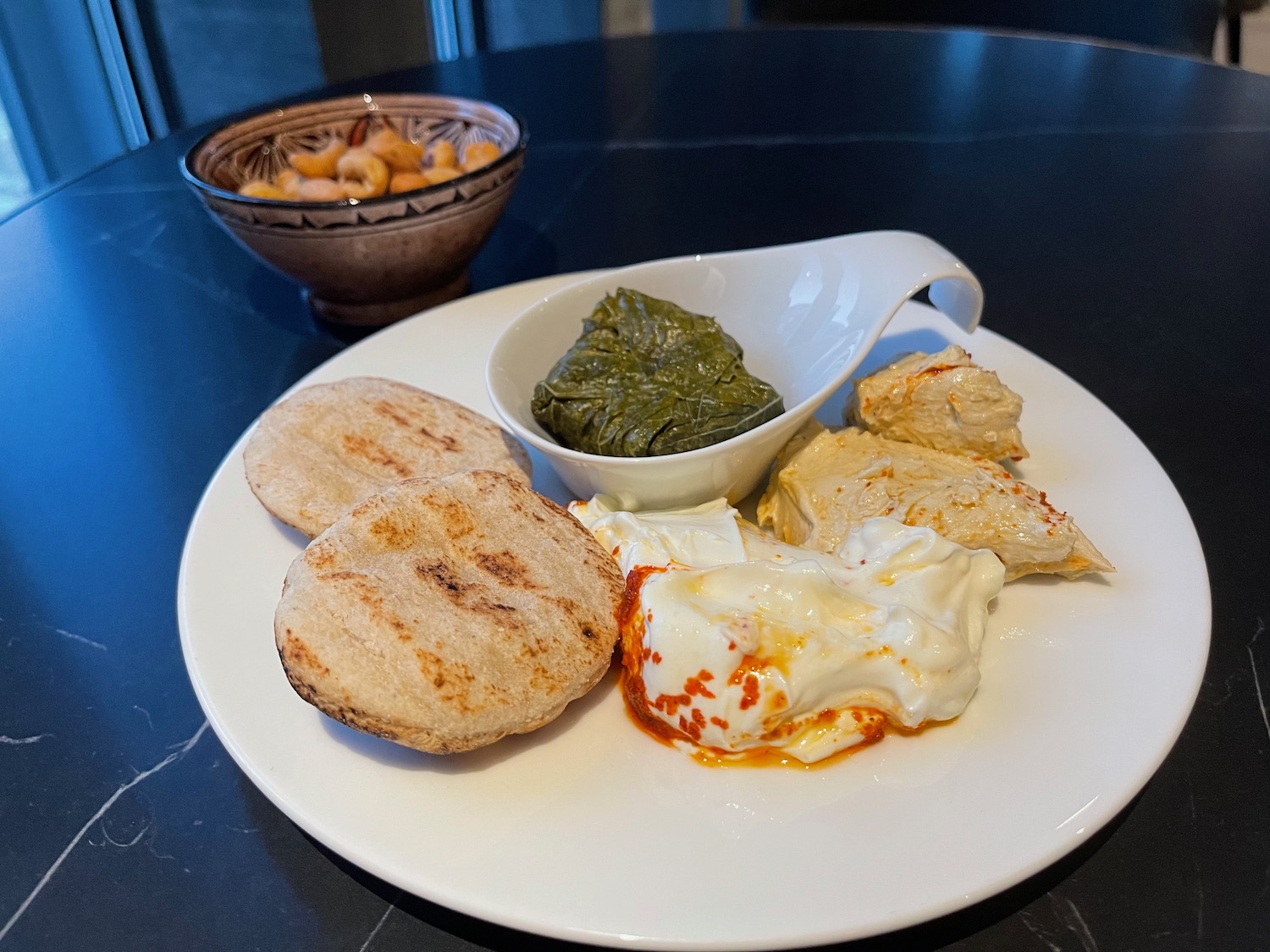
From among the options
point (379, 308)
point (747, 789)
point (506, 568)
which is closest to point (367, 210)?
point (379, 308)

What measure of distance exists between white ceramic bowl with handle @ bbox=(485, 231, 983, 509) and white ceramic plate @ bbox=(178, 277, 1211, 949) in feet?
1.86

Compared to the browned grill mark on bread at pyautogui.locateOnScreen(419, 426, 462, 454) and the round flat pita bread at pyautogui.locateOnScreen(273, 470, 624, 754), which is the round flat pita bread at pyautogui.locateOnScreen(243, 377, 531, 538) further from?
the round flat pita bread at pyautogui.locateOnScreen(273, 470, 624, 754)

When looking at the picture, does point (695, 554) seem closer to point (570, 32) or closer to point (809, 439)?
point (809, 439)

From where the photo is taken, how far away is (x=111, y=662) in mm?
2139

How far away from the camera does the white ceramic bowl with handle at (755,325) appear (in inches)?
85.1

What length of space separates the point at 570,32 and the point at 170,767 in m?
7.73

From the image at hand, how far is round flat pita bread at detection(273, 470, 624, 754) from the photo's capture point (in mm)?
1620

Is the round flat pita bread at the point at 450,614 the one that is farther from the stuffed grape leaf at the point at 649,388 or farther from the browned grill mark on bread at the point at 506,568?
the stuffed grape leaf at the point at 649,388

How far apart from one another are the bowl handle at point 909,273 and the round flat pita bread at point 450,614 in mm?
1029

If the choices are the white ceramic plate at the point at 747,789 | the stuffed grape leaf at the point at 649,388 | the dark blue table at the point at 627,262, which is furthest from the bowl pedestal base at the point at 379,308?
the white ceramic plate at the point at 747,789

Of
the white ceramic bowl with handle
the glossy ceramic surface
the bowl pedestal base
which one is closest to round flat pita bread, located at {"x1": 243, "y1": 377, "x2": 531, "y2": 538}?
the white ceramic bowl with handle

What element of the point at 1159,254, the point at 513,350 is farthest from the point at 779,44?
the point at 513,350

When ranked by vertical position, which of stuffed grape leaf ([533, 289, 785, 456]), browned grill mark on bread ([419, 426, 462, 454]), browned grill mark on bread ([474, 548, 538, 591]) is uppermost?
stuffed grape leaf ([533, 289, 785, 456])

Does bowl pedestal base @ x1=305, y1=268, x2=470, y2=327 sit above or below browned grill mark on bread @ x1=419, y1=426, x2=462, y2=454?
below
